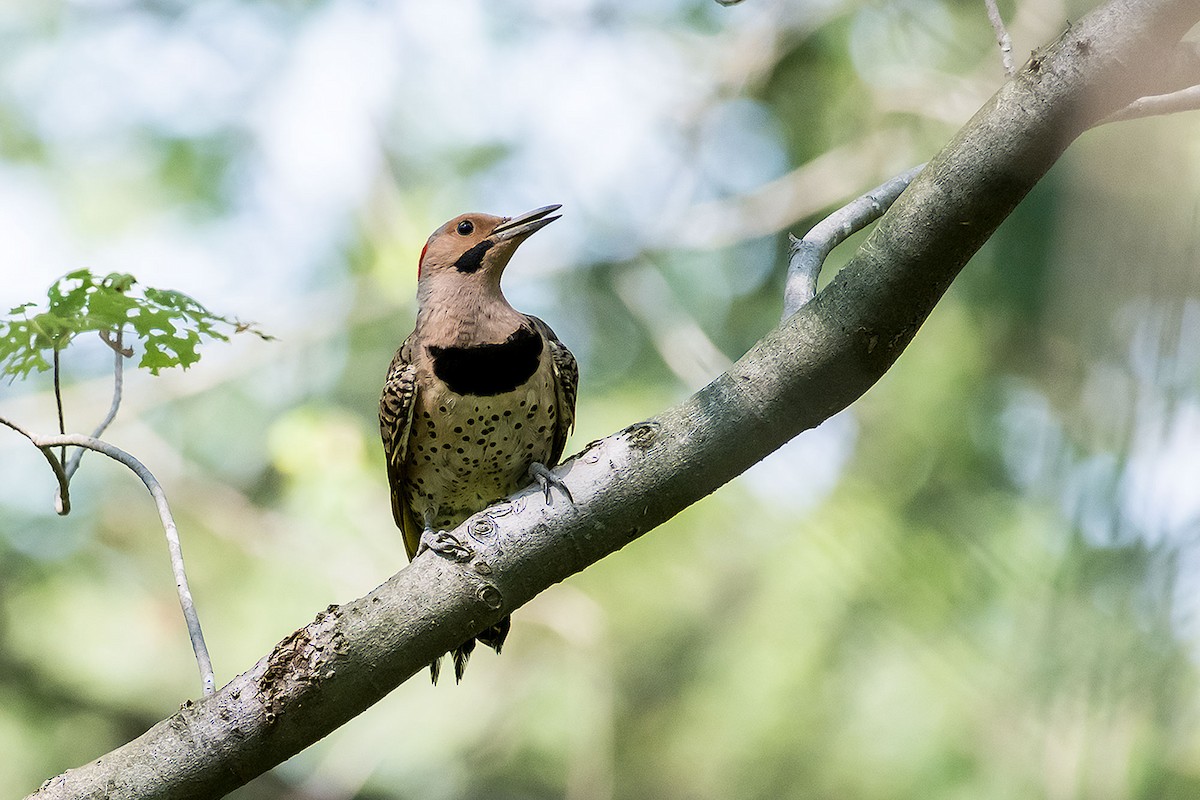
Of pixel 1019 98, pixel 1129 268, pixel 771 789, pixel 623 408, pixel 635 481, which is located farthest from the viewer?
pixel 623 408

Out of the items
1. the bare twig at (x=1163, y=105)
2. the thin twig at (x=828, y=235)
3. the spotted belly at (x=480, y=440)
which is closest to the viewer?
the bare twig at (x=1163, y=105)

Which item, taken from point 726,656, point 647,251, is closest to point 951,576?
point 726,656

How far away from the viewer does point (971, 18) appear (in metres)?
5.98

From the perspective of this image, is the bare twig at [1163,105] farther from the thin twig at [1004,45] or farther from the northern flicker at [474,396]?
the northern flicker at [474,396]

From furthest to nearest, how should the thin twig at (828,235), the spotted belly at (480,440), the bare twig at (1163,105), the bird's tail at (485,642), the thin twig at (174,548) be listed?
the spotted belly at (480,440) < the bird's tail at (485,642) < the thin twig at (828,235) < the thin twig at (174,548) < the bare twig at (1163,105)

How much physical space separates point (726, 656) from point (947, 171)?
4501 millimetres

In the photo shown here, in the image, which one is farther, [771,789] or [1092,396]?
[771,789]

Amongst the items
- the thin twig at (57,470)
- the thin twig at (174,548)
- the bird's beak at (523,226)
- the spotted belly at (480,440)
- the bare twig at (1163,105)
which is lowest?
the bare twig at (1163,105)

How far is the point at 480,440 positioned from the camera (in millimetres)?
3732

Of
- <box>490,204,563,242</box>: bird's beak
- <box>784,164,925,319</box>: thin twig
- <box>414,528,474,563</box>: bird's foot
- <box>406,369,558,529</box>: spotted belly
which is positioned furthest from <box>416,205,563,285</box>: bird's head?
<box>414,528,474,563</box>: bird's foot

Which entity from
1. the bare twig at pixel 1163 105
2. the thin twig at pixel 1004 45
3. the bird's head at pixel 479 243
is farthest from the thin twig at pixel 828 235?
the bird's head at pixel 479 243

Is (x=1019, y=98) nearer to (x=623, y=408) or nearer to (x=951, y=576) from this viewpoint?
(x=951, y=576)

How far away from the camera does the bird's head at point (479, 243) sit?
Result: 399 cm

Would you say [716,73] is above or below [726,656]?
above
